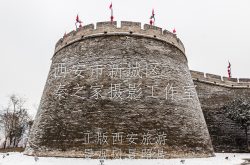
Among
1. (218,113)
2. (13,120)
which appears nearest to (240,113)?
(218,113)

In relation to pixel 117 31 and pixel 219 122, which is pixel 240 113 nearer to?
pixel 219 122

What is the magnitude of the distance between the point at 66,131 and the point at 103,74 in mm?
2745

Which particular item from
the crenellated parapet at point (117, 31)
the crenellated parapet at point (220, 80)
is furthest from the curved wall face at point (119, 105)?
the crenellated parapet at point (220, 80)

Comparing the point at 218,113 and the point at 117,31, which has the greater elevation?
the point at 117,31

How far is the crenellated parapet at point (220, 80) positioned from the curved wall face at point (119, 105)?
547cm

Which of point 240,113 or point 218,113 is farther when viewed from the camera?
point 218,113

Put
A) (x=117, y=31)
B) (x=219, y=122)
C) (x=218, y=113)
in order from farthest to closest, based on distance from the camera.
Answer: (x=218, y=113)
(x=219, y=122)
(x=117, y=31)

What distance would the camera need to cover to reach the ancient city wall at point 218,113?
1733cm

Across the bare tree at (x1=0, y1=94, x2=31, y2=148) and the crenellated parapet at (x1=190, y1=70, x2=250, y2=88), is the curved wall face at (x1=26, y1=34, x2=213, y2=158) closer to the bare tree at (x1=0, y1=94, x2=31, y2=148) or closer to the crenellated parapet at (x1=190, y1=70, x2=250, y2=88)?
the crenellated parapet at (x1=190, y1=70, x2=250, y2=88)

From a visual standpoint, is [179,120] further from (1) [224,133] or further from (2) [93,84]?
(1) [224,133]

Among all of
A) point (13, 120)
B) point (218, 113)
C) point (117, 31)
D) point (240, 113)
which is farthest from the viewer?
point (13, 120)

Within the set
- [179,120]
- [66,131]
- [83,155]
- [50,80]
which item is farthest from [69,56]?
[179,120]

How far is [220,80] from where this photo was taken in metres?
18.9

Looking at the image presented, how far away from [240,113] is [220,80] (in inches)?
118
